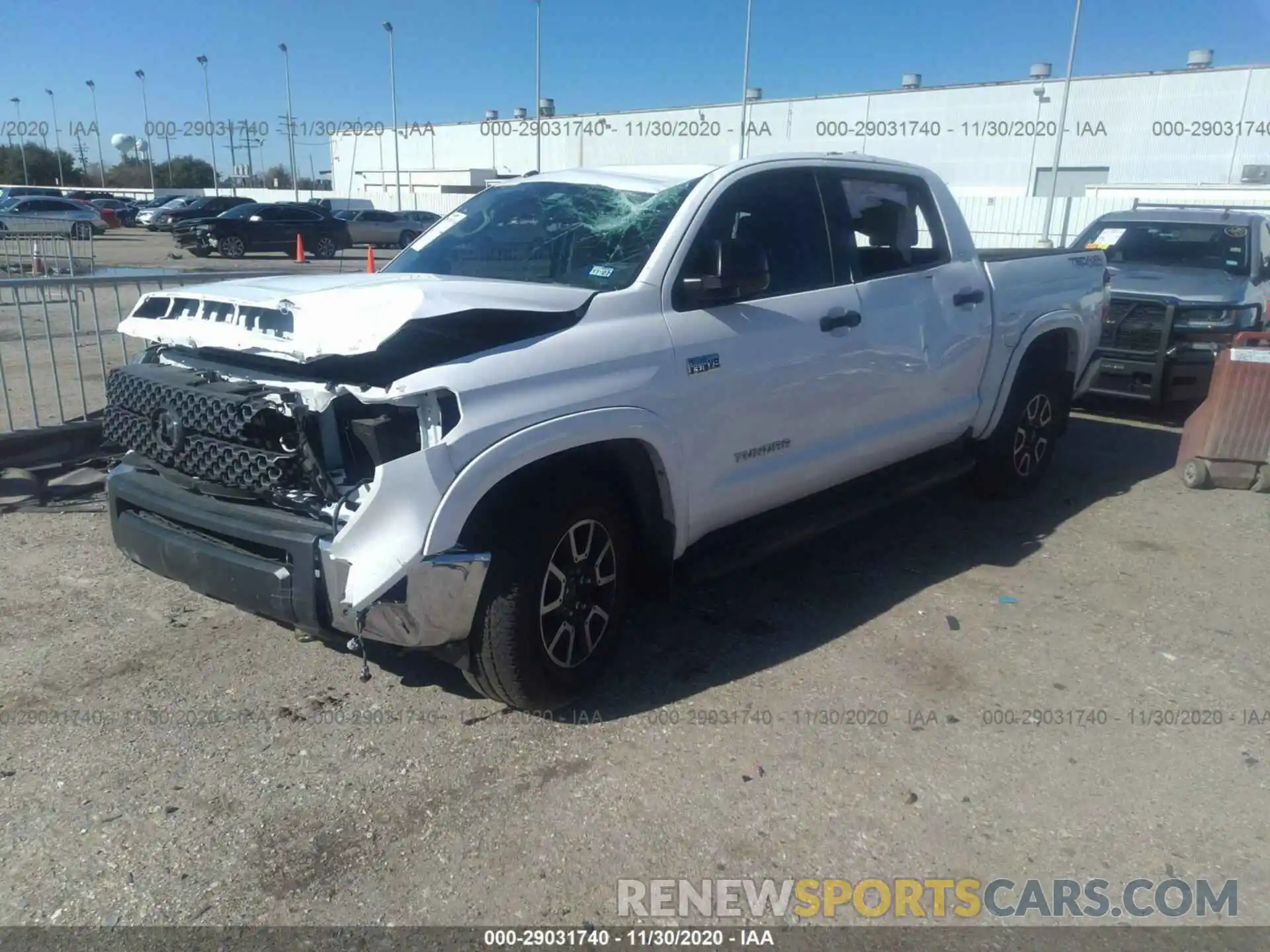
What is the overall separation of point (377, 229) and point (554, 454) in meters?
35.1

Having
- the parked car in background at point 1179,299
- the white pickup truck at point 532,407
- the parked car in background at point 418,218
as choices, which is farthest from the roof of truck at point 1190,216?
the parked car in background at point 418,218

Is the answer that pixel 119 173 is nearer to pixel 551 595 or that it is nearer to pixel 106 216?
pixel 106 216

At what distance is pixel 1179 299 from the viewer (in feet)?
28.3

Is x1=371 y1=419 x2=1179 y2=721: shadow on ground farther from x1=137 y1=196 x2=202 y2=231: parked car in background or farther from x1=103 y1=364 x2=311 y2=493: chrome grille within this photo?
x1=137 y1=196 x2=202 y2=231: parked car in background

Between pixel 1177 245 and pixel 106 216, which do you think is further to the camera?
pixel 106 216

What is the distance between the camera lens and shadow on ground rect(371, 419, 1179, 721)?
409cm

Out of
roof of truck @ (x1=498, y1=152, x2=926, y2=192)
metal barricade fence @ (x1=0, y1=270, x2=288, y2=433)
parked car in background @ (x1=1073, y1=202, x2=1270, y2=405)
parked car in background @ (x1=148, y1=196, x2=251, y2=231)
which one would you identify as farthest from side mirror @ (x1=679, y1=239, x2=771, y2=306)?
parked car in background @ (x1=148, y1=196, x2=251, y2=231)

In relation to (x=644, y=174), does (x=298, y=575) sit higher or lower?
lower

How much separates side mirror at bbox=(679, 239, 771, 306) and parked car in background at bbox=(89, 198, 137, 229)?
4664 cm

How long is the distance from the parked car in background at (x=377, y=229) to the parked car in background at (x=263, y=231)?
15.7 feet

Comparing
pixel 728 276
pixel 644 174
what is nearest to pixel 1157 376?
pixel 644 174

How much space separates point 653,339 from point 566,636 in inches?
45.4

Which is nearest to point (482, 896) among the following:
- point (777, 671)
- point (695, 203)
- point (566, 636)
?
point (566, 636)

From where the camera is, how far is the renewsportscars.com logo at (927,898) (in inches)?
111
